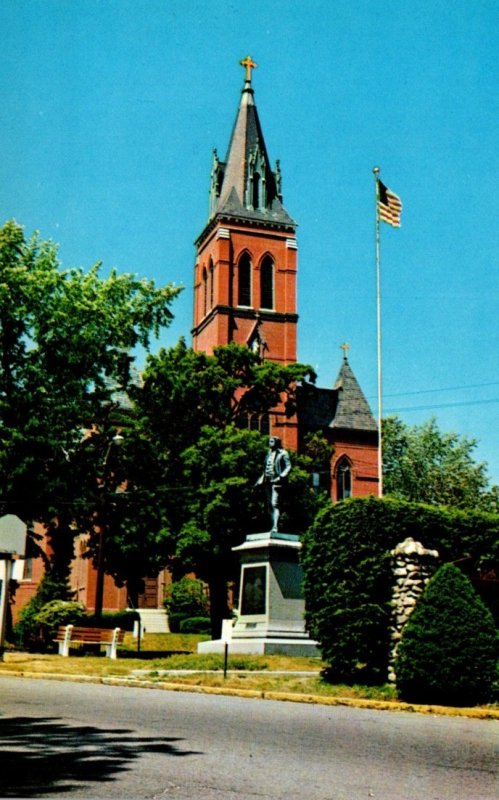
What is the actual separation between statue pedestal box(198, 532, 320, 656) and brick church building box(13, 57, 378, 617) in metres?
30.1

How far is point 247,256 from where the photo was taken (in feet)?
201

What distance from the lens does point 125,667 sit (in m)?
19.1

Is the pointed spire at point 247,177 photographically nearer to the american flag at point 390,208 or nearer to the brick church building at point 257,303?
the brick church building at point 257,303

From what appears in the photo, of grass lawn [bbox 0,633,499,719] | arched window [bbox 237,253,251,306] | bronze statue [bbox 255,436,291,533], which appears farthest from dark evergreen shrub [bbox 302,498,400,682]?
arched window [bbox 237,253,251,306]

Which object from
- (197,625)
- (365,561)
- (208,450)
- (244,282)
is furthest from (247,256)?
(365,561)

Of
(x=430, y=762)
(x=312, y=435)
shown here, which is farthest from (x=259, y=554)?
(x=312, y=435)

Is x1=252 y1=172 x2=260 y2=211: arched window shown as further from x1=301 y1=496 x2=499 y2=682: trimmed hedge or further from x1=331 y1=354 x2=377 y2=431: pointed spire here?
x1=301 y1=496 x2=499 y2=682: trimmed hedge

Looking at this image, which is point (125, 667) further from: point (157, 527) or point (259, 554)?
point (157, 527)

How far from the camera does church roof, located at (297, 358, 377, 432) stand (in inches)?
2338

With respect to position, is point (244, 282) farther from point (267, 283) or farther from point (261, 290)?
point (267, 283)

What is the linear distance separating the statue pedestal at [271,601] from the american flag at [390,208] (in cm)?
1703

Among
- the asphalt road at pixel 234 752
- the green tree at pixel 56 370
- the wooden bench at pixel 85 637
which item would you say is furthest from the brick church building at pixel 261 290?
the asphalt road at pixel 234 752

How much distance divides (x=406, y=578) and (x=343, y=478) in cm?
4350

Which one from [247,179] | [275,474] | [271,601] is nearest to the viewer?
[271,601]
